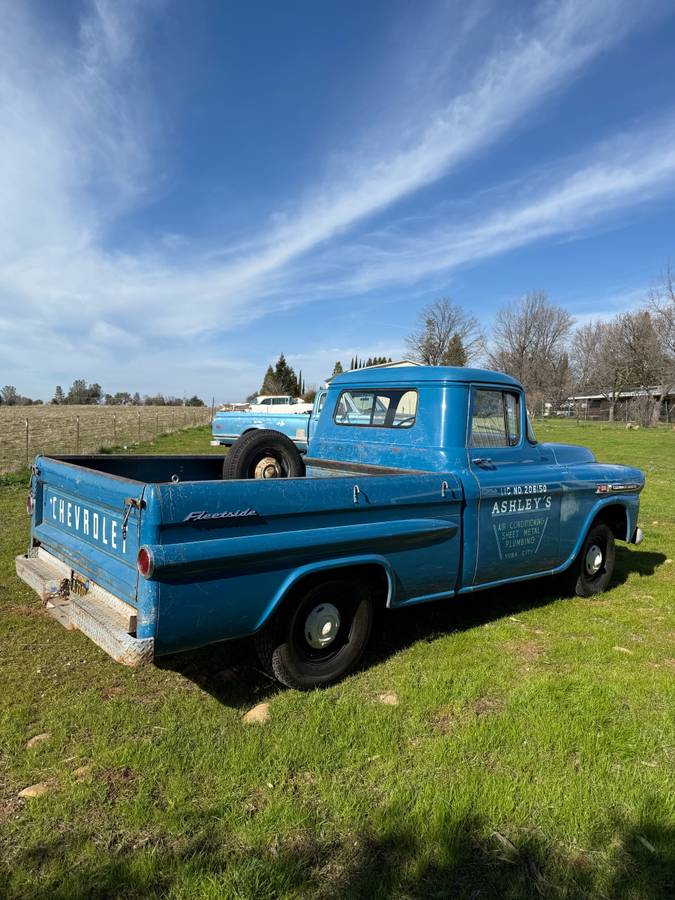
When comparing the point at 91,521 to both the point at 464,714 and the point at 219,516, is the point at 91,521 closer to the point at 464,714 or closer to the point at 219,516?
the point at 219,516

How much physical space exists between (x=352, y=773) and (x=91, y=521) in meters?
2.00

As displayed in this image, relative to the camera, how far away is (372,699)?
137 inches

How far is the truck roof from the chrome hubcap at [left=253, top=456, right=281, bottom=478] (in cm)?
112

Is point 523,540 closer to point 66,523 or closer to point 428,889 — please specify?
point 428,889

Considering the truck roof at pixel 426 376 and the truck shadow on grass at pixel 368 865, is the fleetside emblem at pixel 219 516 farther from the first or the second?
the truck roof at pixel 426 376

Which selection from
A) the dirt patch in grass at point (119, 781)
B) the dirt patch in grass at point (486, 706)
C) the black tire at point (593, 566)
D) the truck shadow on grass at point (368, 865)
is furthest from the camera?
the black tire at point (593, 566)

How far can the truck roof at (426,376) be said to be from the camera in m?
4.50

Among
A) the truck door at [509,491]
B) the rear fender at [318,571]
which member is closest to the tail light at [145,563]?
the rear fender at [318,571]

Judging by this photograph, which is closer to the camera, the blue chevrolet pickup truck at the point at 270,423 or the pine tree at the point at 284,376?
the blue chevrolet pickup truck at the point at 270,423

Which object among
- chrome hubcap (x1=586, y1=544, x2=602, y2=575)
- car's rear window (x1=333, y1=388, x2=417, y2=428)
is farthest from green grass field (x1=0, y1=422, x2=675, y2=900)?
car's rear window (x1=333, y1=388, x2=417, y2=428)

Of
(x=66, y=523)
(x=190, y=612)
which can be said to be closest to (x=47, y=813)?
(x=190, y=612)

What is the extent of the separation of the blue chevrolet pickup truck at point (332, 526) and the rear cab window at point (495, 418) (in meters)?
0.01

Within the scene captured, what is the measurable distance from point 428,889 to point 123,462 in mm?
3623

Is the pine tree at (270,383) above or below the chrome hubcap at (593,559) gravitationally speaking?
above
